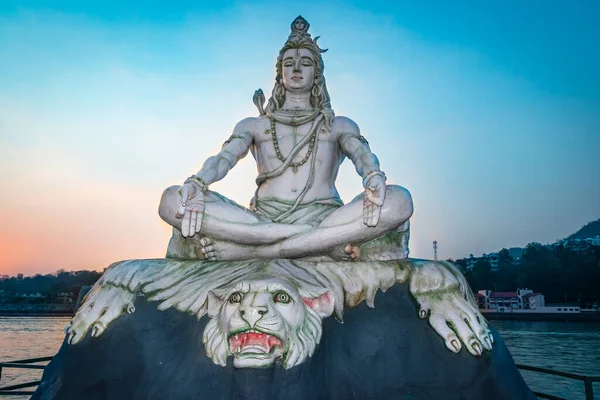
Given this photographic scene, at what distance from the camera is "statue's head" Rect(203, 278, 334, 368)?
2818 mm

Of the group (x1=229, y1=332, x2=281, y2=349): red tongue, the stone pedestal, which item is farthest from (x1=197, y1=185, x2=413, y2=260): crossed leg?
(x1=229, y1=332, x2=281, y2=349): red tongue

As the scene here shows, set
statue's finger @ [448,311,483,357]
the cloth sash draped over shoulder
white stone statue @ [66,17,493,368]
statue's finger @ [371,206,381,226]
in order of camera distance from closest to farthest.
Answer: white stone statue @ [66,17,493,368] → statue's finger @ [448,311,483,357] → statue's finger @ [371,206,381,226] → the cloth sash draped over shoulder

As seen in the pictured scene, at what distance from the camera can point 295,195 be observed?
15.6ft

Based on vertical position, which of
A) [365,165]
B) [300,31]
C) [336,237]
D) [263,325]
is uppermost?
[300,31]

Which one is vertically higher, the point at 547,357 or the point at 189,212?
the point at 189,212

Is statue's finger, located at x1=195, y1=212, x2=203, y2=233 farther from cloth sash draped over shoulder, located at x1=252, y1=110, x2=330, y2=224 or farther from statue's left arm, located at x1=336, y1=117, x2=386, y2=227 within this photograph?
statue's left arm, located at x1=336, y1=117, x2=386, y2=227

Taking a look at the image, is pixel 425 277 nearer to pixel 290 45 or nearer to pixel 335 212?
pixel 335 212

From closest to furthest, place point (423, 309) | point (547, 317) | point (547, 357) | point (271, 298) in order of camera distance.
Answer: point (271, 298) < point (423, 309) < point (547, 357) < point (547, 317)

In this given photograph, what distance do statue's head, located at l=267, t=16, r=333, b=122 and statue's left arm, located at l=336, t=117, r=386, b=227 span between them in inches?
12.7

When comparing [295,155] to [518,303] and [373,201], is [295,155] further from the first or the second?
[518,303]

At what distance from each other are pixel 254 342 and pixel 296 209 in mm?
1904

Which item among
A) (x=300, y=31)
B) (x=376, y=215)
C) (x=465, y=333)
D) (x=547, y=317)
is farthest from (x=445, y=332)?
(x=547, y=317)

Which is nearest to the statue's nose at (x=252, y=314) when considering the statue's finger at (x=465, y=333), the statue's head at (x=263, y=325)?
the statue's head at (x=263, y=325)

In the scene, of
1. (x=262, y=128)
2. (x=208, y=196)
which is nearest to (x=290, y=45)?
(x=262, y=128)
